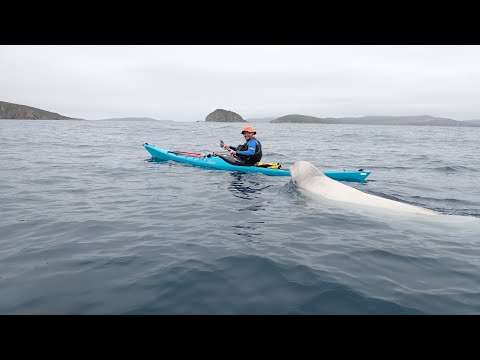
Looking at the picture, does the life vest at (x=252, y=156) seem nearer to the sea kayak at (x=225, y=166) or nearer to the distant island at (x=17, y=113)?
the sea kayak at (x=225, y=166)

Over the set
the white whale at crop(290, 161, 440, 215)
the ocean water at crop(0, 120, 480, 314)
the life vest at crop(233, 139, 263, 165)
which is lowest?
the ocean water at crop(0, 120, 480, 314)

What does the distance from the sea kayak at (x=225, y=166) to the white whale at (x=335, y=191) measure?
2134 mm

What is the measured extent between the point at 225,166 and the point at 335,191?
653 centimetres

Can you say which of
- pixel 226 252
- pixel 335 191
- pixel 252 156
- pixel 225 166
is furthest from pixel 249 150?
pixel 226 252

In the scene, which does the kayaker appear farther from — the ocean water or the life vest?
the ocean water

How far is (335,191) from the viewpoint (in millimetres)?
9492

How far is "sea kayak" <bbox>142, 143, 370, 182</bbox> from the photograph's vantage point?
43.2 ft

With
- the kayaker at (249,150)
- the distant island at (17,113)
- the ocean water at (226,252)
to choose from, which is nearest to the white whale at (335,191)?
the ocean water at (226,252)

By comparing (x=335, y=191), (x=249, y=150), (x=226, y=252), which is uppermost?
(x=249, y=150)

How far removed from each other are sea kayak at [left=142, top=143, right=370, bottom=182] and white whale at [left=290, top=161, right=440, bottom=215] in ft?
7.00

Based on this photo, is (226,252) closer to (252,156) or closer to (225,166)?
(252,156)

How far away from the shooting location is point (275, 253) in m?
5.66

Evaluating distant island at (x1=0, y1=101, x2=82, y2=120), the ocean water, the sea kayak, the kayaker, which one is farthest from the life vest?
distant island at (x1=0, y1=101, x2=82, y2=120)
